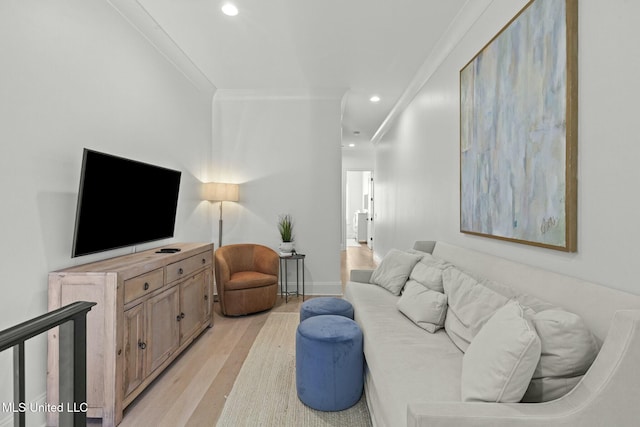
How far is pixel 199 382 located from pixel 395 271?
5.94 ft

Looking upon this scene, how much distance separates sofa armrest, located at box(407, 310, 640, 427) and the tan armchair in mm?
2767

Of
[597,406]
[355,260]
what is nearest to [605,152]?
[597,406]

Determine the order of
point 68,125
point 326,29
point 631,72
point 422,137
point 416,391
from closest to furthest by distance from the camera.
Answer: point 631,72, point 416,391, point 68,125, point 326,29, point 422,137

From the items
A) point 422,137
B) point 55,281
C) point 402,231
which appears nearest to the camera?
point 55,281

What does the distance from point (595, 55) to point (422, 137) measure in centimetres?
244

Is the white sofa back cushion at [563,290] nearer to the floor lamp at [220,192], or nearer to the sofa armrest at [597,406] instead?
the sofa armrest at [597,406]

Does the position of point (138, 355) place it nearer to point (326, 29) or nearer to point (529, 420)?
point (529, 420)

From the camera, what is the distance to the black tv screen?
1.89 metres

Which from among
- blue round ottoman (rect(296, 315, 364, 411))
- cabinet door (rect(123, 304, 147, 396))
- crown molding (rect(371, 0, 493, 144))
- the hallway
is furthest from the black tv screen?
the hallway

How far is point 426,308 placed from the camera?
2053 mm

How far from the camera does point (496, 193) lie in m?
2.10

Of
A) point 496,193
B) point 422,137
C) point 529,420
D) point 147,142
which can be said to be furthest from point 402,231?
point 529,420

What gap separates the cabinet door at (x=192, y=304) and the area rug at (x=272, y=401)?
1.93 ft

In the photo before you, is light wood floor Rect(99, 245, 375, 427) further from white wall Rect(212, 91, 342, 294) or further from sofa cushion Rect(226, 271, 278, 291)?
white wall Rect(212, 91, 342, 294)
